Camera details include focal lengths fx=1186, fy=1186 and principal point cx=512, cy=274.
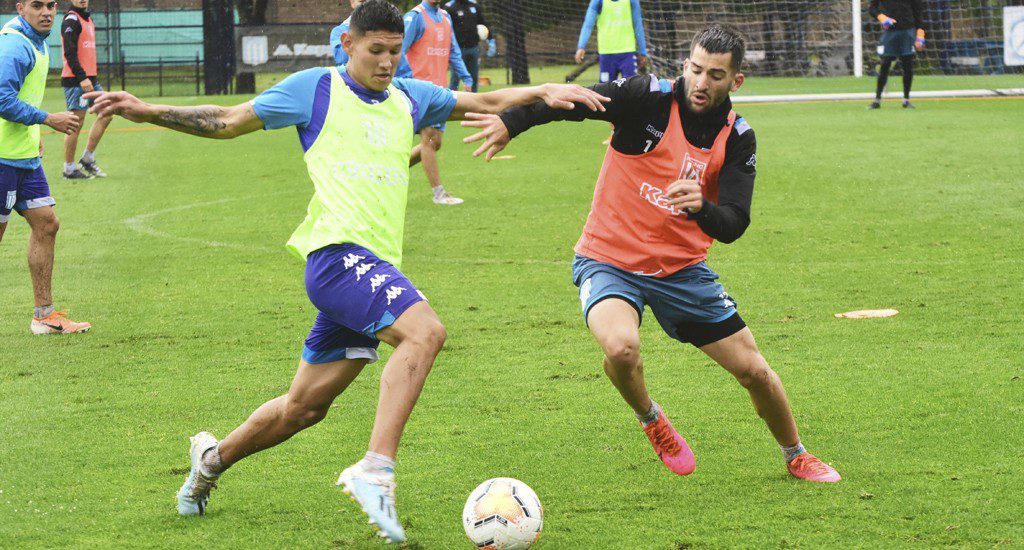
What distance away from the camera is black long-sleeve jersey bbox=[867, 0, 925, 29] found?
19791 millimetres

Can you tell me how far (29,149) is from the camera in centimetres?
805

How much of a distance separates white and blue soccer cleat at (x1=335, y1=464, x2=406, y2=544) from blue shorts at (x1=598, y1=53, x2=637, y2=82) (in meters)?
14.9

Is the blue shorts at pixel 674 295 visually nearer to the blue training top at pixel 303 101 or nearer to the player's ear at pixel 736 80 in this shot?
the player's ear at pixel 736 80

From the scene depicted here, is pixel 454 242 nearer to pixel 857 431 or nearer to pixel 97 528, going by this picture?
pixel 857 431

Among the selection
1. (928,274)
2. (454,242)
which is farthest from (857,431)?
(454,242)

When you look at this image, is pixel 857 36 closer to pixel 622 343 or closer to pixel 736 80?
pixel 736 80

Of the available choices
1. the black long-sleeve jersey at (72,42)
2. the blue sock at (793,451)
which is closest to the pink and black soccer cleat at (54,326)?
the blue sock at (793,451)

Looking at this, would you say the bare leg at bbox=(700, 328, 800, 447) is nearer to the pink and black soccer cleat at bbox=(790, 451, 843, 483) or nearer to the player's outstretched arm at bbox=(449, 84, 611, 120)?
the pink and black soccer cleat at bbox=(790, 451, 843, 483)

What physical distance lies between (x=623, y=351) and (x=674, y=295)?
0.42 metres

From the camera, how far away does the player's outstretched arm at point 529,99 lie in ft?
16.1

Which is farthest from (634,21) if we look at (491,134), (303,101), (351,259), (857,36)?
(351,259)

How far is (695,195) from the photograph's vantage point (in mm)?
4570


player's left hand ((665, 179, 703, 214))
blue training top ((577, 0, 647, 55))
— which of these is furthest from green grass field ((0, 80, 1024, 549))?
blue training top ((577, 0, 647, 55))

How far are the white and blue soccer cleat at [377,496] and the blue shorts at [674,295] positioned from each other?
136cm
